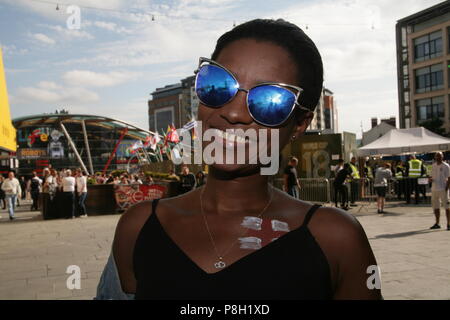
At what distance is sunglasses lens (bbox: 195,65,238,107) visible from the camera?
124cm

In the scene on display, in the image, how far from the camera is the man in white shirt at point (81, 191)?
1475cm

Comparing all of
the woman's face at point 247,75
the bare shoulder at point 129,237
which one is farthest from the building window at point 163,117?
the woman's face at point 247,75

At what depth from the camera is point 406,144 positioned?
17.5m

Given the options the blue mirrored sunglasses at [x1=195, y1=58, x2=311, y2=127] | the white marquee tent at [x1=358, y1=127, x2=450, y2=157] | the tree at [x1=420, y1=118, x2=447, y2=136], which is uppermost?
the tree at [x1=420, y1=118, x2=447, y2=136]

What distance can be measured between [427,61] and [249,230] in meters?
52.3

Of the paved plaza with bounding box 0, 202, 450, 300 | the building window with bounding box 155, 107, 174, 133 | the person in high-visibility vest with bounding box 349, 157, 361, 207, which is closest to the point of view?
the paved plaza with bounding box 0, 202, 450, 300

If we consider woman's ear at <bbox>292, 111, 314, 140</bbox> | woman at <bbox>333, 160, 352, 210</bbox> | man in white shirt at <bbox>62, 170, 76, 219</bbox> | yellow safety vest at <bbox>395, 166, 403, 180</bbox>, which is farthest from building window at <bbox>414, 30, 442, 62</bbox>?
woman's ear at <bbox>292, 111, 314, 140</bbox>

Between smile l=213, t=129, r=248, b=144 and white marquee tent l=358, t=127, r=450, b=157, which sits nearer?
smile l=213, t=129, r=248, b=144

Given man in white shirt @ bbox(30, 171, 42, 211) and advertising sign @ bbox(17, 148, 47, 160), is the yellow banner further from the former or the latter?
advertising sign @ bbox(17, 148, 47, 160)

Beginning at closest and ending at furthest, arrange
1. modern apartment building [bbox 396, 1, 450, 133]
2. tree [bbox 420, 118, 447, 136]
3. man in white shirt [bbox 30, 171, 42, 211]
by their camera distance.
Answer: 1. man in white shirt [bbox 30, 171, 42, 211]
2. tree [bbox 420, 118, 447, 136]
3. modern apartment building [bbox 396, 1, 450, 133]

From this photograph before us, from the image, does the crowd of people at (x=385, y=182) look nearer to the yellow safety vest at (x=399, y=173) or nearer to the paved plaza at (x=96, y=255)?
the yellow safety vest at (x=399, y=173)

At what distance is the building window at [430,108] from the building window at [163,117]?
3809 inches

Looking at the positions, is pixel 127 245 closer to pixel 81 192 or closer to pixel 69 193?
pixel 69 193

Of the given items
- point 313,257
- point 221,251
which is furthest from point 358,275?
point 221,251
